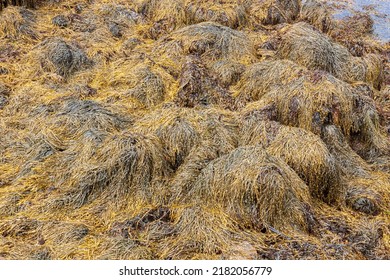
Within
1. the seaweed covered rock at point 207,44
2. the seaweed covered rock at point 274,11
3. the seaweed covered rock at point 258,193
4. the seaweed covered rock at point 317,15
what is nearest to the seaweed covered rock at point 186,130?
Answer: the seaweed covered rock at point 258,193

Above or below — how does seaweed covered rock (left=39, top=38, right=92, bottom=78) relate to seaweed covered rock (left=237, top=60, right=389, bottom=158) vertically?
above

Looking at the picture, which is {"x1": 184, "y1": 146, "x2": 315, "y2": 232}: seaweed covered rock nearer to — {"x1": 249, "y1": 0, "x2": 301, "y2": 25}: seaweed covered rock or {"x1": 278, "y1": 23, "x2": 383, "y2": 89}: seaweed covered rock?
{"x1": 278, "y1": 23, "x2": 383, "y2": 89}: seaweed covered rock

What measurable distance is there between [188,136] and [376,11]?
4908 mm

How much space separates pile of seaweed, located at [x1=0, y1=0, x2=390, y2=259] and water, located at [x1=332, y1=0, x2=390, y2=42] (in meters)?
0.51

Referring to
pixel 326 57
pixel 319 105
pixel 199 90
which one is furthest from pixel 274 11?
pixel 319 105

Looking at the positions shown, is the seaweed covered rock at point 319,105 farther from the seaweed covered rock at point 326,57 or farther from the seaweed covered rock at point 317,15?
the seaweed covered rock at point 317,15

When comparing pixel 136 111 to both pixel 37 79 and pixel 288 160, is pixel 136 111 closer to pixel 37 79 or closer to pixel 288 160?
pixel 37 79

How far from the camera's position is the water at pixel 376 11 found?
685cm

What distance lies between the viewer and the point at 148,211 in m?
3.50

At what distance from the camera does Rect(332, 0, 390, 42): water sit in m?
6.85

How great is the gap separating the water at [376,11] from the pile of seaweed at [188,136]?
20.2 inches

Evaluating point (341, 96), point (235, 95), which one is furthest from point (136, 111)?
point (341, 96)

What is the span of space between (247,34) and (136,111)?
7.63 feet

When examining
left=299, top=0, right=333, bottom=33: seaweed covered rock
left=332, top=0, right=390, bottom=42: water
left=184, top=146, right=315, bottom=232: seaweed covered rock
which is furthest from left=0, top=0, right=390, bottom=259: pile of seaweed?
left=332, top=0, right=390, bottom=42: water
